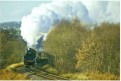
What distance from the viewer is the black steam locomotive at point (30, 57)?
218 cm

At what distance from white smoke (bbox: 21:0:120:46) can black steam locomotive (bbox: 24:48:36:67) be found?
6 cm

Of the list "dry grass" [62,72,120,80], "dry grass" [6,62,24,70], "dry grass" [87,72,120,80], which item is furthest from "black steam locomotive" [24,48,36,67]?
"dry grass" [87,72,120,80]

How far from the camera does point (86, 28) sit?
221cm

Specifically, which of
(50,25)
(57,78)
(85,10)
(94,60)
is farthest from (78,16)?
(57,78)

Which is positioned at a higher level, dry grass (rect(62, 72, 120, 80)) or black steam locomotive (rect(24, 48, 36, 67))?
black steam locomotive (rect(24, 48, 36, 67))

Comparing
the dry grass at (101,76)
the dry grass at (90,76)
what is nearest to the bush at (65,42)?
the dry grass at (90,76)

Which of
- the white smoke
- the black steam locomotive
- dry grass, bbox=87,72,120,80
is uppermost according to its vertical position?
the white smoke

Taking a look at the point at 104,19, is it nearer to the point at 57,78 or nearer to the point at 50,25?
the point at 50,25

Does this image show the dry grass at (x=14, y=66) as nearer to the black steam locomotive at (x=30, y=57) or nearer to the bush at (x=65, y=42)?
the black steam locomotive at (x=30, y=57)

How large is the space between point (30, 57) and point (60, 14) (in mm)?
419

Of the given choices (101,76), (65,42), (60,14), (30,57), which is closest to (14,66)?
(30,57)

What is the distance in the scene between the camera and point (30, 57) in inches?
86.1

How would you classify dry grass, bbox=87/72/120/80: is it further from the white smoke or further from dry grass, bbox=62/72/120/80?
the white smoke

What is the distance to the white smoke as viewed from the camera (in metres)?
2.19
